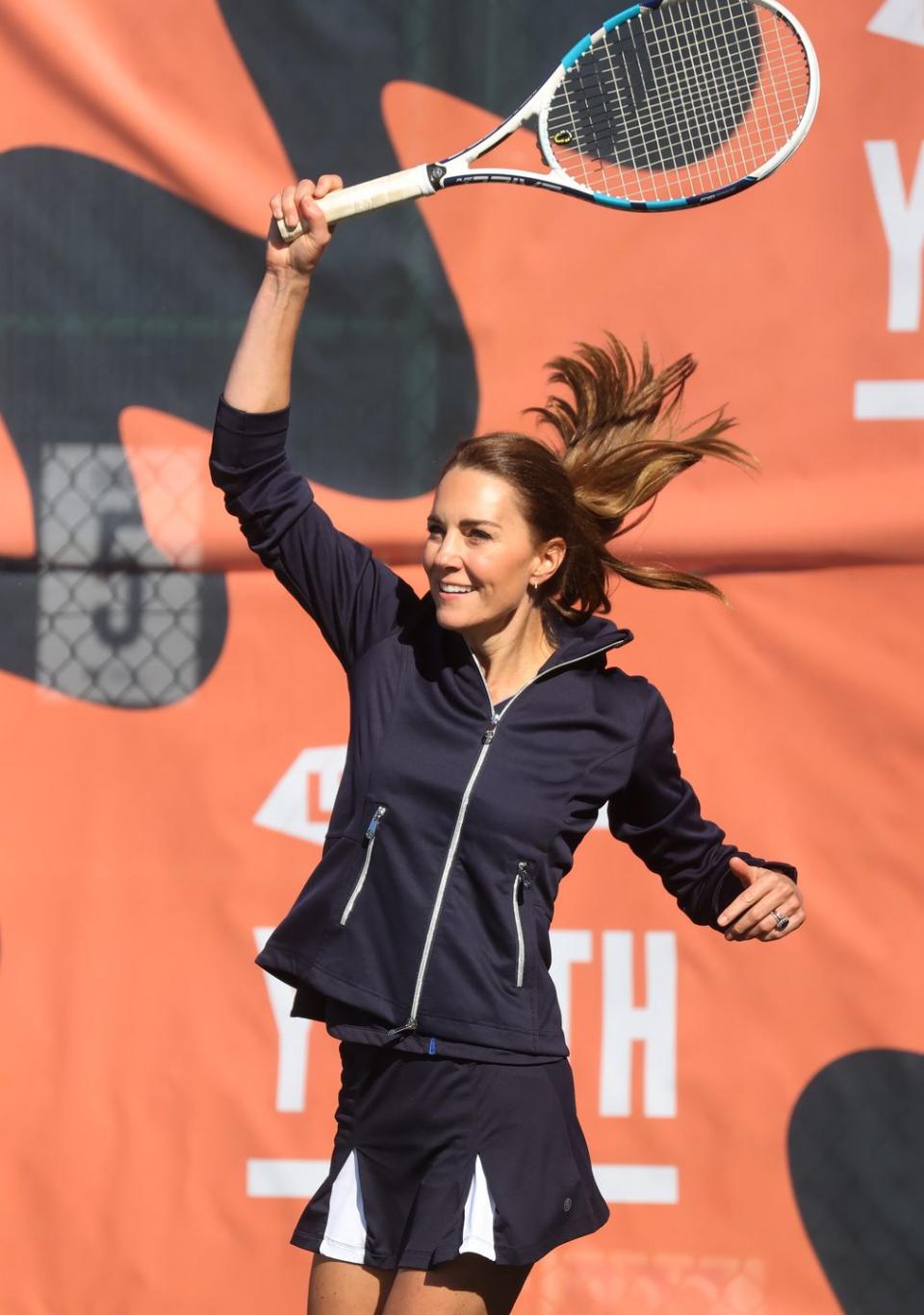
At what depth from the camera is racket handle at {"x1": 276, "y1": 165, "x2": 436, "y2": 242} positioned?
82.7 inches

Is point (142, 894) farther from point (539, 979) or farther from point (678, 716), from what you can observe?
point (539, 979)

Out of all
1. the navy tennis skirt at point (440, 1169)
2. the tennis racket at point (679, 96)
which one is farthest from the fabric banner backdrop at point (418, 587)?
the navy tennis skirt at point (440, 1169)

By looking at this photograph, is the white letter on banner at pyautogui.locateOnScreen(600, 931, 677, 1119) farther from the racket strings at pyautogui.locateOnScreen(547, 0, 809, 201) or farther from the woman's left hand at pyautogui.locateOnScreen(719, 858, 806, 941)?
the racket strings at pyautogui.locateOnScreen(547, 0, 809, 201)

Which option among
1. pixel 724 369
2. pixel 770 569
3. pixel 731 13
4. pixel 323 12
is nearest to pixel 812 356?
pixel 724 369

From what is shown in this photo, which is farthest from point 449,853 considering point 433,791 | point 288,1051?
point 288,1051

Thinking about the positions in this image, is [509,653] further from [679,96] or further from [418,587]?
[679,96]

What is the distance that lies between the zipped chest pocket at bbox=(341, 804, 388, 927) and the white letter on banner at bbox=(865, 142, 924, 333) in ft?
5.66

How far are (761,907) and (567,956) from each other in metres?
1.15

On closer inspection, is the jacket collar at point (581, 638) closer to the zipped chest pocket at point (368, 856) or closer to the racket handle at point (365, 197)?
the zipped chest pocket at point (368, 856)

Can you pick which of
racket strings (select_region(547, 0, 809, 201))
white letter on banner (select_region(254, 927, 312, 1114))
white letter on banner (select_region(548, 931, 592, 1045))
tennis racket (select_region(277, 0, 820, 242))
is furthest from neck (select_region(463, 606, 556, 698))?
white letter on banner (select_region(254, 927, 312, 1114))

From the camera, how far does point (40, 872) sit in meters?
3.43

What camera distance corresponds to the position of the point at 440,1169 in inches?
85.3

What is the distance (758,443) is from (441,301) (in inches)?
27.5

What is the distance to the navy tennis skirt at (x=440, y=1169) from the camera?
2.14 m
